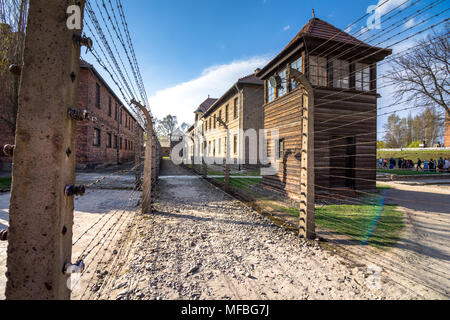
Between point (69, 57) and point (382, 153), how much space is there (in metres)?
41.4

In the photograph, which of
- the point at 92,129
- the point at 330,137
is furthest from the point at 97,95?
the point at 330,137

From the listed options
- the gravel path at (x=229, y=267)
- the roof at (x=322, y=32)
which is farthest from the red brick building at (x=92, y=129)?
the gravel path at (x=229, y=267)

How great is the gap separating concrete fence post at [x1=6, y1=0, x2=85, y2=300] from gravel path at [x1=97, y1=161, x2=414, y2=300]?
1.28m

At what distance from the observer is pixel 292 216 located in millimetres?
5531

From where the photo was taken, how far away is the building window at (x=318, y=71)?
25.2ft

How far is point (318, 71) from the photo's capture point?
7.77 meters

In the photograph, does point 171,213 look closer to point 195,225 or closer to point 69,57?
point 195,225

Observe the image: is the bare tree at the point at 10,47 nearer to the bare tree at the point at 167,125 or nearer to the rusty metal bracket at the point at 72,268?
the rusty metal bracket at the point at 72,268

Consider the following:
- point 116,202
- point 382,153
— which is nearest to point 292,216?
point 116,202

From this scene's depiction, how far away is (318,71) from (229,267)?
746 centimetres

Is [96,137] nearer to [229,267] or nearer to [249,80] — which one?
[249,80]

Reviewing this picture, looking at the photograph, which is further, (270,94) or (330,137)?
(270,94)

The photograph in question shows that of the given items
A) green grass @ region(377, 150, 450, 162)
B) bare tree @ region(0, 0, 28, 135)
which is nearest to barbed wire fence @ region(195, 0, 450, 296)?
bare tree @ region(0, 0, 28, 135)

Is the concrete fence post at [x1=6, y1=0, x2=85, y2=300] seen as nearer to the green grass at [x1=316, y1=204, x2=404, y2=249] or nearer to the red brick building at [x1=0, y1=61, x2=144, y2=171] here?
the green grass at [x1=316, y1=204, x2=404, y2=249]
